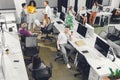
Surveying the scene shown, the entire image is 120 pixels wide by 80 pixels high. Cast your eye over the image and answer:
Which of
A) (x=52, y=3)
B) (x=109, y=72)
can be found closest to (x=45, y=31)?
(x=52, y=3)

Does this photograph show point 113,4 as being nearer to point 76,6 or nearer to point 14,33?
point 76,6

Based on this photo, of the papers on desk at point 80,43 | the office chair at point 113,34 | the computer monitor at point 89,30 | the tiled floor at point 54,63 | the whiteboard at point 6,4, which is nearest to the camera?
the tiled floor at point 54,63

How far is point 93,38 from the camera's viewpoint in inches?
342

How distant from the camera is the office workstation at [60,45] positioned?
6660mm

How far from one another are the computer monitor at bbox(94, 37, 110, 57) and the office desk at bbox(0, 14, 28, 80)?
102 inches

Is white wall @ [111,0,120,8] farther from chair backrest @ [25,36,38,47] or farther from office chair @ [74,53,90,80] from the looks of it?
office chair @ [74,53,90,80]

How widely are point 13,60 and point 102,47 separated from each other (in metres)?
2.88

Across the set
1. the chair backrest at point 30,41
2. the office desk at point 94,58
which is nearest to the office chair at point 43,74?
the office desk at point 94,58

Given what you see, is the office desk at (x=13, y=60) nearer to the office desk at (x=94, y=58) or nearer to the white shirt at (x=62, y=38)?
the white shirt at (x=62, y=38)

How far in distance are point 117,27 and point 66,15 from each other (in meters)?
2.35

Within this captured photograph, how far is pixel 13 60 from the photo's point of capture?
6754mm

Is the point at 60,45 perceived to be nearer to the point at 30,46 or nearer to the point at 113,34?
the point at 30,46

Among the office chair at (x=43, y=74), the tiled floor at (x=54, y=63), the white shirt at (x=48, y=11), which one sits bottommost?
the tiled floor at (x=54, y=63)

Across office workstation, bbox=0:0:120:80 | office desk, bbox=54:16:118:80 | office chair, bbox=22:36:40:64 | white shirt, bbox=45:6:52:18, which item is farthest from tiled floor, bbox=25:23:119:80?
white shirt, bbox=45:6:52:18
